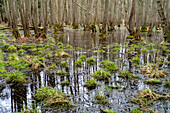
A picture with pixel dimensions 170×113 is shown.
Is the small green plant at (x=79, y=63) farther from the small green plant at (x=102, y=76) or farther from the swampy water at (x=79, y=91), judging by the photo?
the small green plant at (x=102, y=76)

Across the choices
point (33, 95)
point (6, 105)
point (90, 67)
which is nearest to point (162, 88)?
point (90, 67)

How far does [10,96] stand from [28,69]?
8.22 feet

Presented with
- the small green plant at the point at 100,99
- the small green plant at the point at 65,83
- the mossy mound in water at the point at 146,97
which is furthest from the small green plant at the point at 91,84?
the mossy mound in water at the point at 146,97

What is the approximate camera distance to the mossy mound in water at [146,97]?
4.44m

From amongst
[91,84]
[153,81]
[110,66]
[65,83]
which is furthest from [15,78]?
[153,81]

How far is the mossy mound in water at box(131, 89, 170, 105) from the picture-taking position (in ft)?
14.6

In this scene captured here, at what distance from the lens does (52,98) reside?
445 cm

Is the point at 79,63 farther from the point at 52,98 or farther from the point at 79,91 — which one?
the point at 52,98

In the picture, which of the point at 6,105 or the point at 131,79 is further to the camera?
the point at 131,79

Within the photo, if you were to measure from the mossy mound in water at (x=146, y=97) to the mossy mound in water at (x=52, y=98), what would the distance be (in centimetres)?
166

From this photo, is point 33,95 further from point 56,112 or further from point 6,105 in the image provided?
point 56,112

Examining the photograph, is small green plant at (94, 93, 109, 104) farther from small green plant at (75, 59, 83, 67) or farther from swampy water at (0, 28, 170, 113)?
small green plant at (75, 59, 83, 67)

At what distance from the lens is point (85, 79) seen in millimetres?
5996

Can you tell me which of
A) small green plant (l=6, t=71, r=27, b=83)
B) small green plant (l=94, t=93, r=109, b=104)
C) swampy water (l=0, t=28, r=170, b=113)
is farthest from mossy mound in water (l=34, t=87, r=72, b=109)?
small green plant (l=6, t=71, r=27, b=83)
